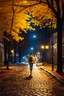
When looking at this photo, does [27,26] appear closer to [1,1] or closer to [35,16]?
[35,16]

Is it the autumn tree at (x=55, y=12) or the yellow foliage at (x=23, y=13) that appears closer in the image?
the autumn tree at (x=55, y=12)

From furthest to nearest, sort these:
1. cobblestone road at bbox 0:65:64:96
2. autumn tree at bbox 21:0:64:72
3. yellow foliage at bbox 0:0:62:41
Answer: yellow foliage at bbox 0:0:62:41 → autumn tree at bbox 21:0:64:72 → cobblestone road at bbox 0:65:64:96

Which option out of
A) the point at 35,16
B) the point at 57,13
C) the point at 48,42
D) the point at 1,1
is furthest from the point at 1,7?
the point at 48,42

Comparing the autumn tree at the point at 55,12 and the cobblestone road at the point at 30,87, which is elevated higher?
the autumn tree at the point at 55,12

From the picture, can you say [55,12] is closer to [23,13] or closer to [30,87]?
[23,13]

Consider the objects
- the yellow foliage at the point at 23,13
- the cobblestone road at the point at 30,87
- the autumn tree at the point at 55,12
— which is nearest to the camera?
the cobblestone road at the point at 30,87

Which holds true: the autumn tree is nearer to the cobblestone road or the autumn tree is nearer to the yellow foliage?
the yellow foliage

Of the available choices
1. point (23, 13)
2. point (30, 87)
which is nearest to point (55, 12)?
point (23, 13)

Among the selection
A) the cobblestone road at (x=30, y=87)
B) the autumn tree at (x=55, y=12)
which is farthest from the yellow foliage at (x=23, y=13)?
the cobblestone road at (x=30, y=87)

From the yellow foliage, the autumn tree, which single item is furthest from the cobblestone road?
the yellow foliage

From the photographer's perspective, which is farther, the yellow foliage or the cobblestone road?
the yellow foliage

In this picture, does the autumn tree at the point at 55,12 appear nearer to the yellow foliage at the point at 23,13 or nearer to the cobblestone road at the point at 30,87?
the yellow foliage at the point at 23,13

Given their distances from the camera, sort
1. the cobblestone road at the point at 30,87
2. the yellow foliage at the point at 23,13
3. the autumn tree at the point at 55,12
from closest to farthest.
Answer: the cobblestone road at the point at 30,87, the autumn tree at the point at 55,12, the yellow foliage at the point at 23,13

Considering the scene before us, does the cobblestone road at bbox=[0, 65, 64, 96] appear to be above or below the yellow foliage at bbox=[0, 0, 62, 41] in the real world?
below
